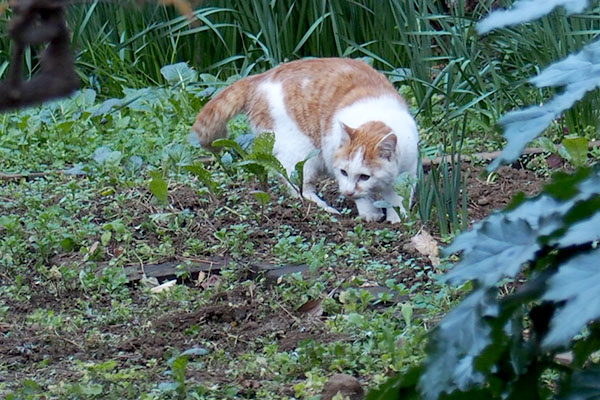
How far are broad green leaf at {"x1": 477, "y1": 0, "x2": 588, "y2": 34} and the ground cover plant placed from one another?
1.02 ft

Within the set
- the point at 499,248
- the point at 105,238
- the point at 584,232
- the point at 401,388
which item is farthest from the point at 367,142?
the point at 584,232

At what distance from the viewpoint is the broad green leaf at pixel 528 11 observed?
5.01ft

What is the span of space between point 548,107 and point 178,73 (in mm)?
5618

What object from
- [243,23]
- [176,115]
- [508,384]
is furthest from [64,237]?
[243,23]

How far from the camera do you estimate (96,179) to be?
5242 mm

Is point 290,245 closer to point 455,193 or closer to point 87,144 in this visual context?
point 455,193

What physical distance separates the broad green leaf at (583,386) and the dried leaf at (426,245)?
2.31 meters

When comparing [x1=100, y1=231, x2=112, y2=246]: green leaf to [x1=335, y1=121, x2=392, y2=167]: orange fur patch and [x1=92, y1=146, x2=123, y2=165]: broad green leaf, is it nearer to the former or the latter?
[x1=92, y1=146, x2=123, y2=165]: broad green leaf

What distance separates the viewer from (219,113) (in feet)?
18.2

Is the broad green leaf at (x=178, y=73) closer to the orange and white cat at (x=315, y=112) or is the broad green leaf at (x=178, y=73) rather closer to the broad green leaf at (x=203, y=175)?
the orange and white cat at (x=315, y=112)

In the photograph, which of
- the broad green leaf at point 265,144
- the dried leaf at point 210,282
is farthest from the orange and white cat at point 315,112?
the dried leaf at point 210,282

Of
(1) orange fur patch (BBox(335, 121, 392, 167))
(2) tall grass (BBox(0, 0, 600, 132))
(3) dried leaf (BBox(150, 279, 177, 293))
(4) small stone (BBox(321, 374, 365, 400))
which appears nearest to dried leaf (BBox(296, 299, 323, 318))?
(3) dried leaf (BBox(150, 279, 177, 293))

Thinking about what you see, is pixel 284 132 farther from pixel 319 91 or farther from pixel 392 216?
pixel 392 216

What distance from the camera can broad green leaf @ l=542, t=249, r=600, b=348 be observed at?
1.19 m
